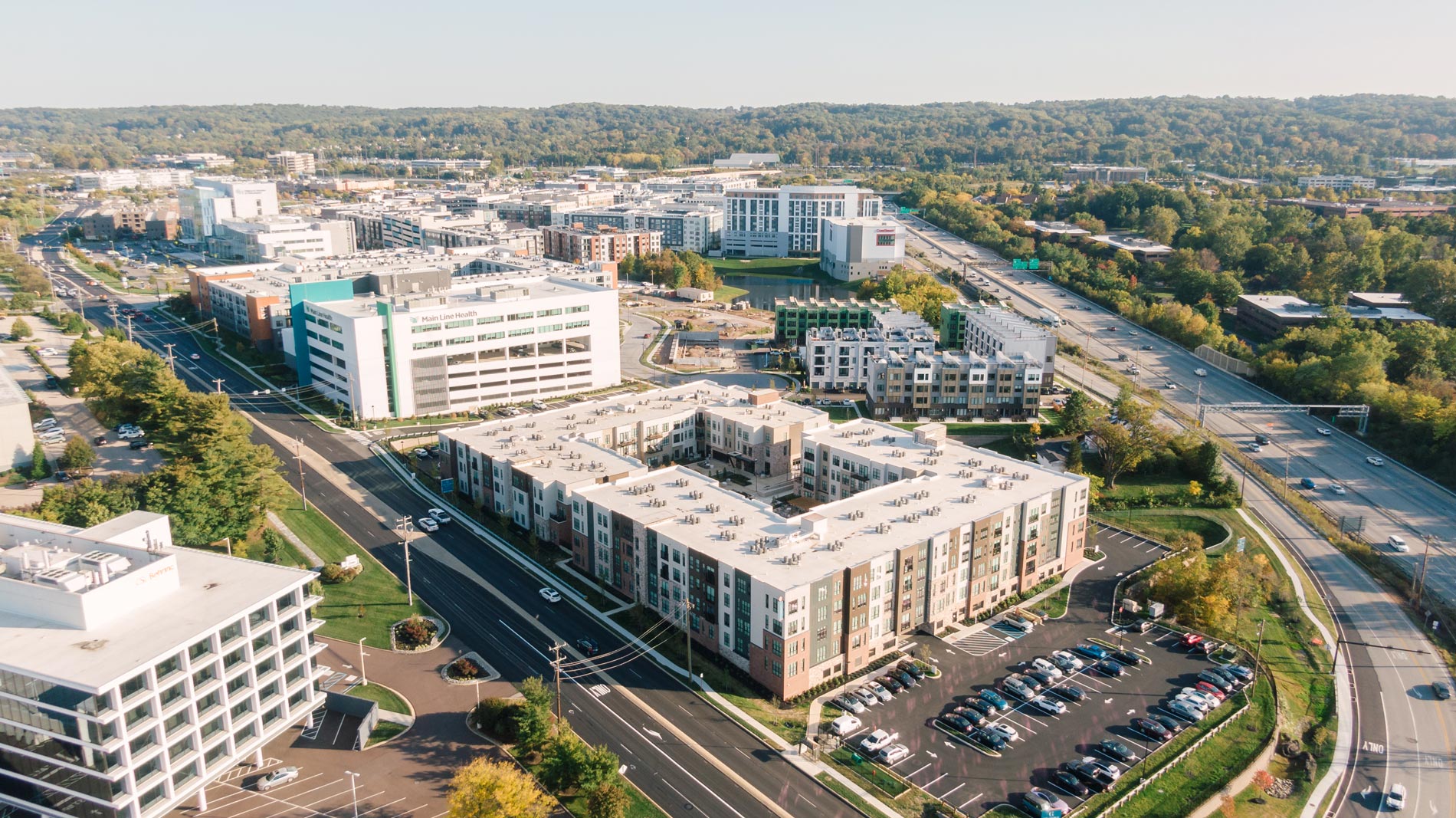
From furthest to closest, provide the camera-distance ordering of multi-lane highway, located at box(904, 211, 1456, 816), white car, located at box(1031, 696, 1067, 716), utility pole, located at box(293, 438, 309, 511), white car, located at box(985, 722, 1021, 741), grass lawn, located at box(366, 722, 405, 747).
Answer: utility pole, located at box(293, 438, 309, 511) < white car, located at box(1031, 696, 1067, 716) < multi-lane highway, located at box(904, 211, 1456, 816) < white car, located at box(985, 722, 1021, 741) < grass lawn, located at box(366, 722, 405, 747)

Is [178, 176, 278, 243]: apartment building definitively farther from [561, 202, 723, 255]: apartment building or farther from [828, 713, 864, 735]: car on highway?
[828, 713, 864, 735]: car on highway

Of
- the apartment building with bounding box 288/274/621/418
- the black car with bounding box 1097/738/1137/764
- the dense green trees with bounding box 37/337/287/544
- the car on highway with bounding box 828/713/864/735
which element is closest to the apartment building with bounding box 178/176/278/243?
the apartment building with bounding box 288/274/621/418

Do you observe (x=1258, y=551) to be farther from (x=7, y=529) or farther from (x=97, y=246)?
(x=97, y=246)

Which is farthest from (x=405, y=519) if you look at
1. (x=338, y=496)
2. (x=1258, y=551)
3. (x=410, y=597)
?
(x=1258, y=551)

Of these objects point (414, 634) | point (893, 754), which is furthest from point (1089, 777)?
point (414, 634)

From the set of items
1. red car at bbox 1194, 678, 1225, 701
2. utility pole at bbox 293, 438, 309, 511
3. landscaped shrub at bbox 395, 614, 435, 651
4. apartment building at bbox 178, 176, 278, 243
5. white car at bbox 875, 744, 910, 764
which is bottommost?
red car at bbox 1194, 678, 1225, 701

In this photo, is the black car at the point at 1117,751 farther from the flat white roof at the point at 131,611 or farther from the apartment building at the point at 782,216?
the apartment building at the point at 782,216

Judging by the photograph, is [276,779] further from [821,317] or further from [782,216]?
[782,216]
